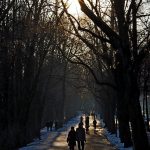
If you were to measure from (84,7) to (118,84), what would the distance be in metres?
5.89

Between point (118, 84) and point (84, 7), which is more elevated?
point (84, 7)

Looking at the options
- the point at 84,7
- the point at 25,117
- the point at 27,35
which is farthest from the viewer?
the point at 25,117

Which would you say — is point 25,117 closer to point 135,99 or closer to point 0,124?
point 0,124

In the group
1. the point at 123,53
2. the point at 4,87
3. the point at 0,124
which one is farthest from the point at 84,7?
the point at 0,124

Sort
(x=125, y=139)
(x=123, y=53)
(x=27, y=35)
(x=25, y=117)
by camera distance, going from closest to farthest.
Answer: (x=123, y=53), (x=125, y=139), (x=27, y=35), (x=25, y=117)

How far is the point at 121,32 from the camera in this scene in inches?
745

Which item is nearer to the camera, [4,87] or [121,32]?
[121,32]

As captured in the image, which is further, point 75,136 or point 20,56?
point 20,56

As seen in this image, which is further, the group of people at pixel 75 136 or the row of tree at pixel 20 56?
the row of tree at pixel 20 56

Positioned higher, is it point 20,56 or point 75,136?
point 20,56

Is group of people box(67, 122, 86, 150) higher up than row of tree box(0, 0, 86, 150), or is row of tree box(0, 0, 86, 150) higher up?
row of tree box(0, 0, 86, 150)

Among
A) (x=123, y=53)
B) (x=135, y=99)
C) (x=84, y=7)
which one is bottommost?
(x=135, y=99)

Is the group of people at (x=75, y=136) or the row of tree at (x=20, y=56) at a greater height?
the row of tree at (x=20, y=56)

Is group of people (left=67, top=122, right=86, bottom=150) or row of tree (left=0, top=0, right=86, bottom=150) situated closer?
group of people (left=67, top=122, right=86, bottom=150)
